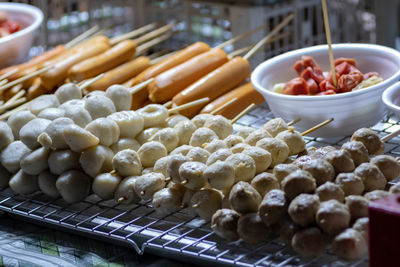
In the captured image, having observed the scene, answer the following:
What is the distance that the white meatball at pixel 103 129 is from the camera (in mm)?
1927

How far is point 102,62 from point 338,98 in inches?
41.4

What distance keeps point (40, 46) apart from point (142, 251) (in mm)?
2164

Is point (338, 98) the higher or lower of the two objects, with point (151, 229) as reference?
higher

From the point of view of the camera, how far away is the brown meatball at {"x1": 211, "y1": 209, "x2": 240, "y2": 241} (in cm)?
159

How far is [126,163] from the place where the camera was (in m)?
1.87

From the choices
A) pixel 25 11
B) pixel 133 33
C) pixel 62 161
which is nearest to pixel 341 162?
pixel 62 161

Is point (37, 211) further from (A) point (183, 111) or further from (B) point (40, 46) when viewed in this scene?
(B) point (40, 46)

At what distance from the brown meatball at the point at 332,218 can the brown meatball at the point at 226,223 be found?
22 centimetres

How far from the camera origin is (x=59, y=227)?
1882 millimetres

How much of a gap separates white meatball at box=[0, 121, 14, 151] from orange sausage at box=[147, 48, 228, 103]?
58 centimetres

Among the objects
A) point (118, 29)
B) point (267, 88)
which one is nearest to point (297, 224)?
point (267, 88)

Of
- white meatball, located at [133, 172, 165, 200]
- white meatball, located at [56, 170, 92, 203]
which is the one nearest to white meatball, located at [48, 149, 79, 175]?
white meatball, located at [56, 170, 92, 203]

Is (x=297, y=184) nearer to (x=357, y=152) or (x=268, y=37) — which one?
(x=357, y=152)

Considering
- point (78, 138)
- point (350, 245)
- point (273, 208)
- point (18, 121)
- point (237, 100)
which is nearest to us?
point (350, 245)
